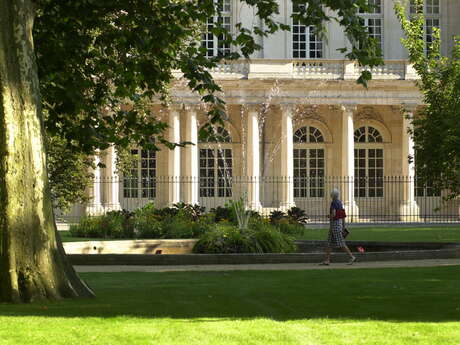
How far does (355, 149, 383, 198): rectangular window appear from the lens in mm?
43594

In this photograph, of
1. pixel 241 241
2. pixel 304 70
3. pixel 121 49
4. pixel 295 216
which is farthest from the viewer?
pixel 304 70

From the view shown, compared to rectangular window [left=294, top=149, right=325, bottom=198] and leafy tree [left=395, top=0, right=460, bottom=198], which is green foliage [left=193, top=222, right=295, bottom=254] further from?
rectangular window [left=294, top=149, right=325, bottom=198]

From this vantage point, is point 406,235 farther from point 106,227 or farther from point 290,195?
point 290,195

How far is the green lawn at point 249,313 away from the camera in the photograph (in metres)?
8.31

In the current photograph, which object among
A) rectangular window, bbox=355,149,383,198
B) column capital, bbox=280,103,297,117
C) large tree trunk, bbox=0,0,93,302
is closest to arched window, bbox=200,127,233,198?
column capital, bbox=280,103,297,117

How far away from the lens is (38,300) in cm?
1043

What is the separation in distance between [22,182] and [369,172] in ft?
114

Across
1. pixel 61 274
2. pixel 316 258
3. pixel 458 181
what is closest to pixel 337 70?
pixel 458 181

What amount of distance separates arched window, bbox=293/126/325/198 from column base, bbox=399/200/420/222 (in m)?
3.95

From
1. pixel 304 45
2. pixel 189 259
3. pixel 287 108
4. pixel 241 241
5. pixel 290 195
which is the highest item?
pixel 304 45

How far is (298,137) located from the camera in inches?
1742

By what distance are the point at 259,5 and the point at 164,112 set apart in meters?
30.2

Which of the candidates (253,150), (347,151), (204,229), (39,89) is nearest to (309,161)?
(347,151)

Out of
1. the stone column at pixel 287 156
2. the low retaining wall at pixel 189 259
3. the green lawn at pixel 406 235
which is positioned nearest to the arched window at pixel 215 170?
the stone column at pixel 287 156
